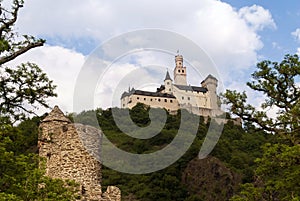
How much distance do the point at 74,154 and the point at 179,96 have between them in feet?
278

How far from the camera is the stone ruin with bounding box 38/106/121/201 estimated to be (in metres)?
15.0

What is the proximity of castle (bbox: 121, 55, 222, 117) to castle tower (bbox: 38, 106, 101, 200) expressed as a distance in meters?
74.9

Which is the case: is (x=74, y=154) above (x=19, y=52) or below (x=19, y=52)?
below

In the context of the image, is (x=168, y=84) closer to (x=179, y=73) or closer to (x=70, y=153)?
(x=179, y=73)

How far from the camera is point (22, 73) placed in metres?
15.4

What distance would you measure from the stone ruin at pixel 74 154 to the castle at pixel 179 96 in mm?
74915

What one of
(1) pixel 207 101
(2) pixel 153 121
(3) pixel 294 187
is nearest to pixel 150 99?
(1) pixel 207 101

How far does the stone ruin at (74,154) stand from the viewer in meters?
15.0

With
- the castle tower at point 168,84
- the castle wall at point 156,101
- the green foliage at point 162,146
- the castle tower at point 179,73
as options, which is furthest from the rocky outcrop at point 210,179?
the castle tower at point 179,73

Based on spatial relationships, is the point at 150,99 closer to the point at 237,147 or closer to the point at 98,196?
the point at 237,147

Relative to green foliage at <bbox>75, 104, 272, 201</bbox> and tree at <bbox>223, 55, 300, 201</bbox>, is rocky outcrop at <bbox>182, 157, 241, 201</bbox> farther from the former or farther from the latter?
tree at <bbox>223, 55, 300, 201</bbox>

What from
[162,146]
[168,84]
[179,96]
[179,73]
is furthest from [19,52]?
[179,73]

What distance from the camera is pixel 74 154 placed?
15273 millimetres

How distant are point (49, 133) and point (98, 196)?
8.75 ft
